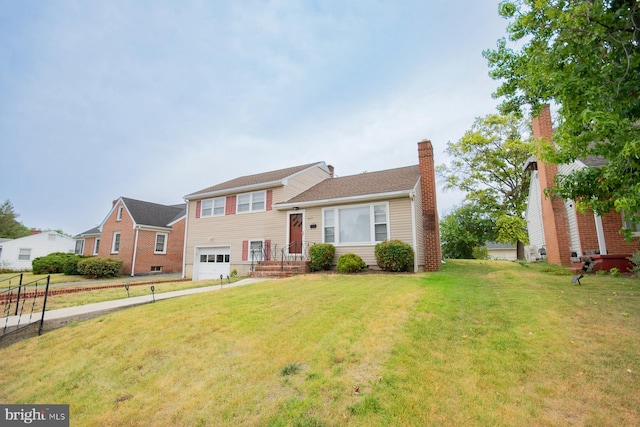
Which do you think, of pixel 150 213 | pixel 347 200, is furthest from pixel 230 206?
pixel 150 213

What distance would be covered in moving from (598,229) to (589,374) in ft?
33.9

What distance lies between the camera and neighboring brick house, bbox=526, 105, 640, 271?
9798 mm

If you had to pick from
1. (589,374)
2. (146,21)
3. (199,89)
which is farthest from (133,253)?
(589,374)

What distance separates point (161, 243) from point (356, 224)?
57.7 feet

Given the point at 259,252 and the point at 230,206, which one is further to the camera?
the point at 230,206

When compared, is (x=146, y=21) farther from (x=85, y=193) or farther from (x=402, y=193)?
(x=85, y=193)

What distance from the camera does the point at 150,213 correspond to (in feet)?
78.9

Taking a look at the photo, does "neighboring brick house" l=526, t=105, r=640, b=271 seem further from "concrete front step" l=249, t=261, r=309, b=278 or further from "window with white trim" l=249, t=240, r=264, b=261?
"window with white trim" l=249, t=240, r=264, b=261

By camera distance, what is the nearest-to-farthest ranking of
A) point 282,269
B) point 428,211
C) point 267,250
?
point 282,269 < point 428,211 < point 267,250

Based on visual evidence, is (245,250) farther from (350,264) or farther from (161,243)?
(161,243)

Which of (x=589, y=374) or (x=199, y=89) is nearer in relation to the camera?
(x=589, y=374)

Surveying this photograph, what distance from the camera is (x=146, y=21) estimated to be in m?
14.7

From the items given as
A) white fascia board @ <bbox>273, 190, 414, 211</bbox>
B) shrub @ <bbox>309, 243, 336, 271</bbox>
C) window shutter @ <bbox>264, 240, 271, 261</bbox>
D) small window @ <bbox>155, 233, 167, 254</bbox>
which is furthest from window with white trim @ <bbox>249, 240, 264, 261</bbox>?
small window @ <bbox>155, 233, 167, 254</bbox>

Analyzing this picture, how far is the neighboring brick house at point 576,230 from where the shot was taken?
9798 millimetres
